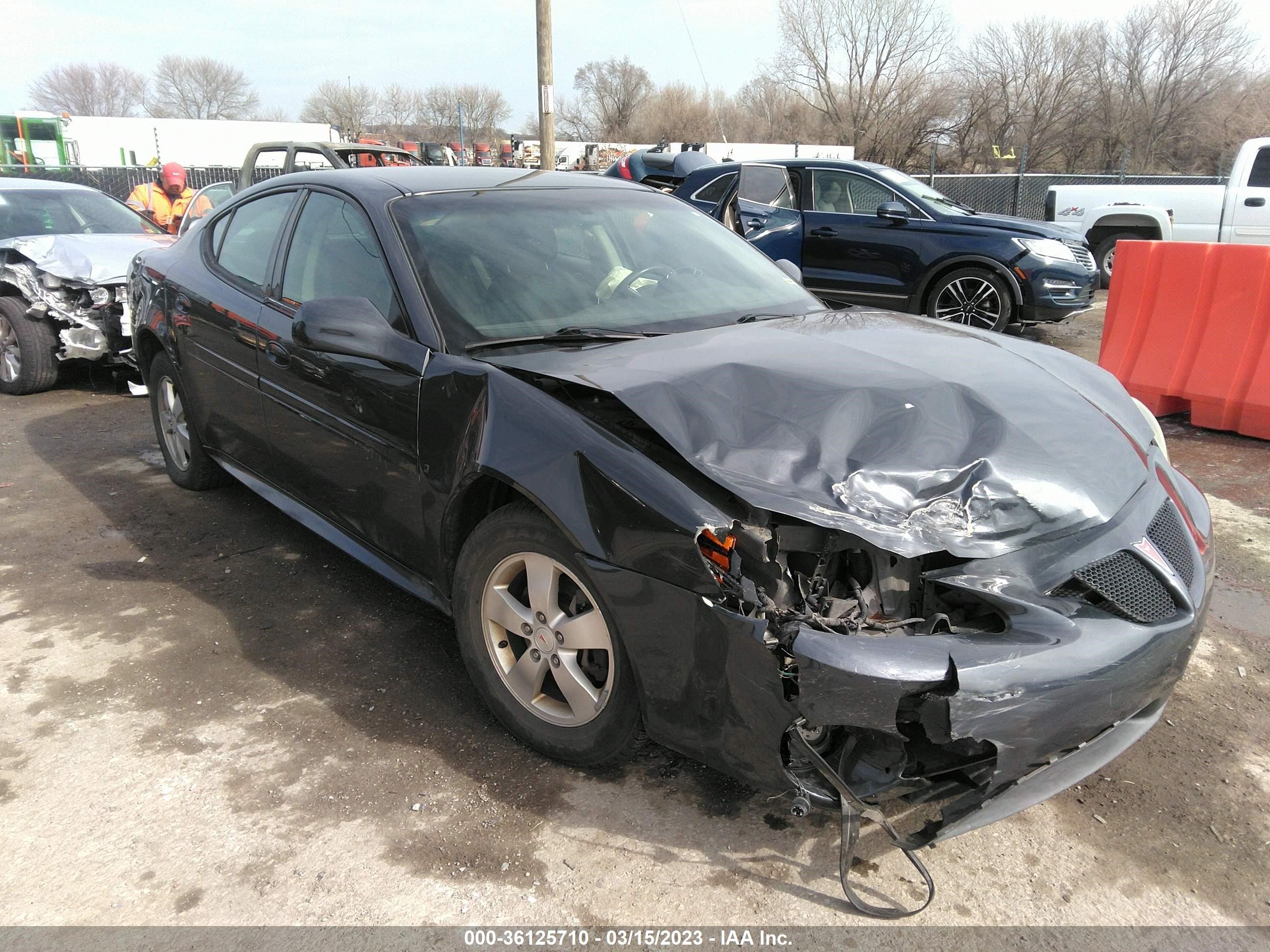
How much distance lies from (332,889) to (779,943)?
1090mm

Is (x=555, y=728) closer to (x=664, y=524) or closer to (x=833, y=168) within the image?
(x=664, y=524)

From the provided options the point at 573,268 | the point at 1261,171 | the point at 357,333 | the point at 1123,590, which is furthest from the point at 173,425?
the point at 1261,171

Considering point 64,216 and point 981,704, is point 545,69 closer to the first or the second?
point 64,216

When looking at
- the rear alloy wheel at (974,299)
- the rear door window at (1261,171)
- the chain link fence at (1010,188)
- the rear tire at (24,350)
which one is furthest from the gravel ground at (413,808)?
the chain link fence at (1010,188)

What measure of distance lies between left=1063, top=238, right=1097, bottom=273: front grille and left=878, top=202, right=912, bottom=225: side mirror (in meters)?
1.56

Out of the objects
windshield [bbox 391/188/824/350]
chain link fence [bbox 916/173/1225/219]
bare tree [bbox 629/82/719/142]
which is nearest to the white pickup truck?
chain link fence [bbox 916/173/1225/219]

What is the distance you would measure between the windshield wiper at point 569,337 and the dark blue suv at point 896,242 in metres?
6.19

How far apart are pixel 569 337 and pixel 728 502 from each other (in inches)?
40.7

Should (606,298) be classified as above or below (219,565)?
above

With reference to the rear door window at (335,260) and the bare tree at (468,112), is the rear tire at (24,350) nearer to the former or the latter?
the rear door window at (335,260)

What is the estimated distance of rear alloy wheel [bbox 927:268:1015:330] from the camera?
8.77 m

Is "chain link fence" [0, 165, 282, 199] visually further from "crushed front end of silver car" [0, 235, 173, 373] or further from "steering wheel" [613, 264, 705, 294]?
"steering wheel" [613, 264, 705, 294]

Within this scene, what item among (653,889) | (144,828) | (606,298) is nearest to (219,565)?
(144,828)

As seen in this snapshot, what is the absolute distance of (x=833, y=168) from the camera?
9.67 meters
